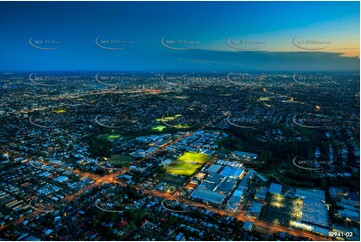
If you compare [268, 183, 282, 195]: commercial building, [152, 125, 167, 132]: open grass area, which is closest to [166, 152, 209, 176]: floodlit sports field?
[268, 183, 282, 195]: commercial building

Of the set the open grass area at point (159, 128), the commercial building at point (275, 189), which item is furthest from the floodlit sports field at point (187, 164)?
the open grass area at point (159, 128)

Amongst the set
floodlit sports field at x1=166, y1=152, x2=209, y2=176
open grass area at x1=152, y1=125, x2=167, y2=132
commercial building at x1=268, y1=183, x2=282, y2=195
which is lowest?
commercial building at x1=268, y1=183, x2=282, y2=195

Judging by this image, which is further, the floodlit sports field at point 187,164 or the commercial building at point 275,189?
the floodlit sports field at point 187,164

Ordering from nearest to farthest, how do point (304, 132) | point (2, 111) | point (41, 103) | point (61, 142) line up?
point (61, 142) < point (304, 132) < point (2, 111) < point (41, 103)

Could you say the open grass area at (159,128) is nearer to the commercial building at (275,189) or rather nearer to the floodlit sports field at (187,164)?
the floodlit sports field at (187,164)

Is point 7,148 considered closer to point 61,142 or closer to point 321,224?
point 61,142

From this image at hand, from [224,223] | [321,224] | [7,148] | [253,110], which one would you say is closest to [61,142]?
[7,148]

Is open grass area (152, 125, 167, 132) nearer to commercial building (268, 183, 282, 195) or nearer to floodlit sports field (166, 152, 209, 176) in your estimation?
floodlit sports field (166, 152, 209, 176)

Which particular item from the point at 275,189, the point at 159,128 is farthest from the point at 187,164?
the point at 159,128
